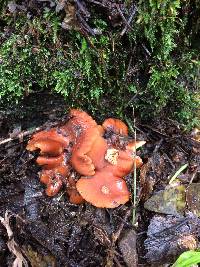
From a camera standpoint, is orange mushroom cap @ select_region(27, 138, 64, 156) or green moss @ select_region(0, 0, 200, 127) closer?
green moss @ select_region(0, 0, 200, 127)

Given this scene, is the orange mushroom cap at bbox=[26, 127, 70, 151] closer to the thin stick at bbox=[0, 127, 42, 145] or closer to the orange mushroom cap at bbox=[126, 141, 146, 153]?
the thin stick at bbox=[0, 127, 42, 145]

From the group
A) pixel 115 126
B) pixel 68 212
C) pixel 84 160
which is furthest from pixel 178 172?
pixel 68 212

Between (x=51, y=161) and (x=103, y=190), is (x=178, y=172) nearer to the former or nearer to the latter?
(x=103, y=190)

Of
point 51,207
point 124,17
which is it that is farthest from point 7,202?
point 124,17

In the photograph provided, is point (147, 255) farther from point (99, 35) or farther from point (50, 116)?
point (99, 35)

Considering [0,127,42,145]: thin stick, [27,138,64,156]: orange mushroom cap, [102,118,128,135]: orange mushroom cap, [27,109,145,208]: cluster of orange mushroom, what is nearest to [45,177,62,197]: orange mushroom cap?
[27,109,145,208]: cluster of orange mushroom

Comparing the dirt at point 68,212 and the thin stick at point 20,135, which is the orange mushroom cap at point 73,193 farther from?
the thin stick at point 20,135

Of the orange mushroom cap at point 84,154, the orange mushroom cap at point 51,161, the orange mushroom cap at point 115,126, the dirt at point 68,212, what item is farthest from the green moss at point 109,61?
the orange mushroom cap at point 51,161
